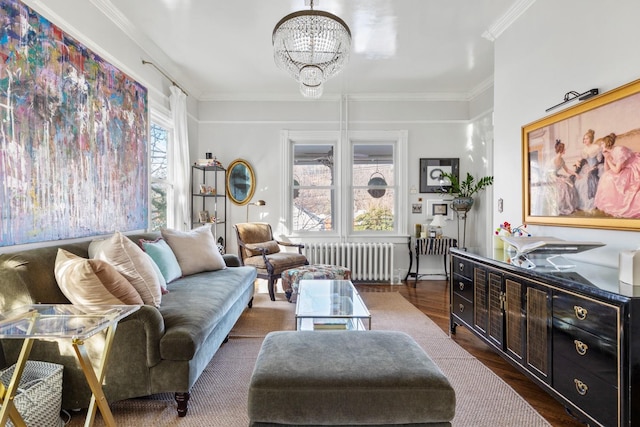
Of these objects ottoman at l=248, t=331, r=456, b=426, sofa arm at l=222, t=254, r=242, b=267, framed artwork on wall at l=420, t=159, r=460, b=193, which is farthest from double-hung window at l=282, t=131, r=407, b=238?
ottoman at l=248, t=331, r=456, b=426

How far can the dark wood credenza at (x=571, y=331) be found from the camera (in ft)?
4.57

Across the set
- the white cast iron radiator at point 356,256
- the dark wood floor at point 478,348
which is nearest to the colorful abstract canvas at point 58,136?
the white cast iron radiator at point 356,256

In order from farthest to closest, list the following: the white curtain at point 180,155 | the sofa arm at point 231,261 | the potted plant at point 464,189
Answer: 1. the potted plant at point 464,189
2. the white curtain at point 180,155
3. the sofa arm at point 231,261

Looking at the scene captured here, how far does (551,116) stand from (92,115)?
3.42m

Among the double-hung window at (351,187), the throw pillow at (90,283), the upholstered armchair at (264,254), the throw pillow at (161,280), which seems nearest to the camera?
the throw pillow at (90,283)

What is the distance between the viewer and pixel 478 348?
2.74m

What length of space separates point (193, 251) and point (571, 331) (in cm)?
282

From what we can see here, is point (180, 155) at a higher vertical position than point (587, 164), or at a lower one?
higher

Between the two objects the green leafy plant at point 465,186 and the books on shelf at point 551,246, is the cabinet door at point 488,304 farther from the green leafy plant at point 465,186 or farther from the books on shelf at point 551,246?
the green leafy plant at point 465,186

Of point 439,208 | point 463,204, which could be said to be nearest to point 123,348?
point 463,204

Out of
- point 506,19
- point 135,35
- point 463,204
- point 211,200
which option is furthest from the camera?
point 211,200

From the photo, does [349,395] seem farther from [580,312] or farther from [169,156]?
[169,156]

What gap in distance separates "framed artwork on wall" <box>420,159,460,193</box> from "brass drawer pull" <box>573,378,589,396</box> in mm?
3715

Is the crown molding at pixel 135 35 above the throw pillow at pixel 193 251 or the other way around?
above
